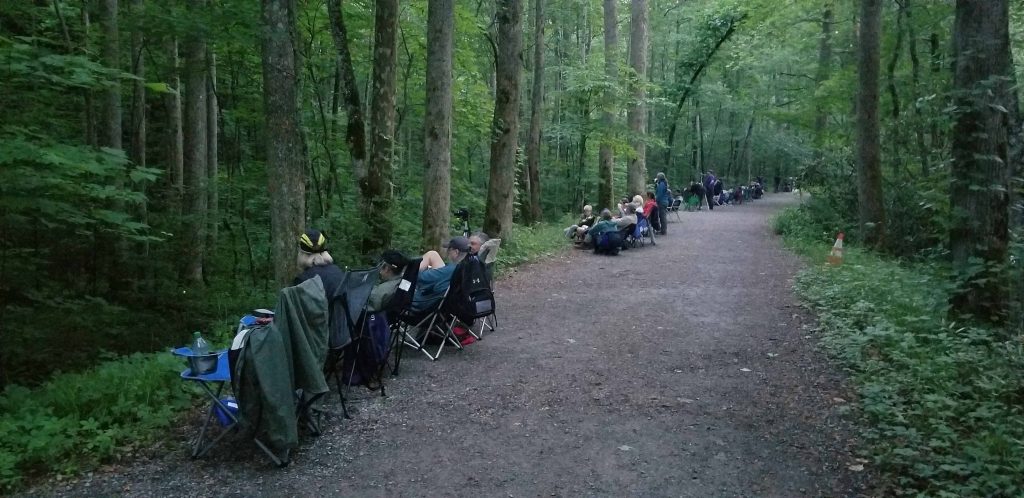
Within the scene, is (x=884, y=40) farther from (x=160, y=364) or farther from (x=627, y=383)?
(x=160, y=364)

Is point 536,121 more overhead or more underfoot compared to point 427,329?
more overhead

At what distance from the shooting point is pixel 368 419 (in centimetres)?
563

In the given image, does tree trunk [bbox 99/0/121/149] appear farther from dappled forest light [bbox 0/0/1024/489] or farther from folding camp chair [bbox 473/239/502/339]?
folding camp chair [bbox 473/239/502/339]

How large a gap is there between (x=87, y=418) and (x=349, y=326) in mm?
2060

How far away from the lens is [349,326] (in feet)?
18.9

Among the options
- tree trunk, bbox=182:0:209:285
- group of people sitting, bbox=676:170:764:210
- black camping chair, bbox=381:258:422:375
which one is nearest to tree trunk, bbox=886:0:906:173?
group of people sitting, bbox=676:170:764:210

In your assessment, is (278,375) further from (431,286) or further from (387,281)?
(431,286)

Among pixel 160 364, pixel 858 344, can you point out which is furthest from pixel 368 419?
pixel 858 344

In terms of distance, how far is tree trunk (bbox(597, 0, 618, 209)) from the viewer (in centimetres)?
2089

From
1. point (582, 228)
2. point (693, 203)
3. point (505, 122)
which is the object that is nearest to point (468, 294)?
point (505, 122)

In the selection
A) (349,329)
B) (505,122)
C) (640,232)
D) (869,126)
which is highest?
(505,122)

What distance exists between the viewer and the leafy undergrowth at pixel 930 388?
4.06 meters

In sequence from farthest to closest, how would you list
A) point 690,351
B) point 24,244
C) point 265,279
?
point 265,279
point 24,244
point 690,351

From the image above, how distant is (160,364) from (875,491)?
591cm
